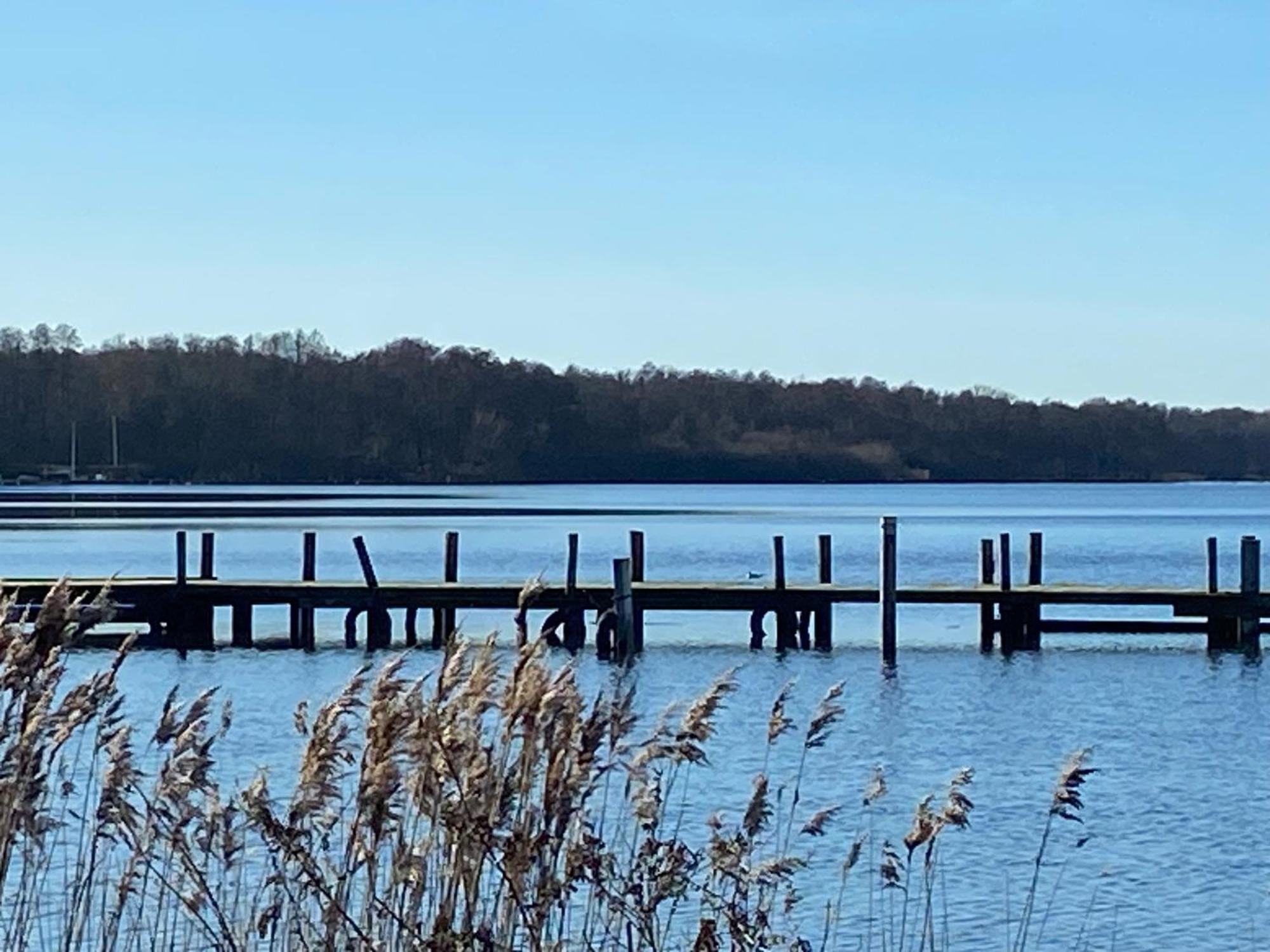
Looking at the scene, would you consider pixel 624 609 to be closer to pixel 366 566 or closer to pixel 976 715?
pixel 366 566

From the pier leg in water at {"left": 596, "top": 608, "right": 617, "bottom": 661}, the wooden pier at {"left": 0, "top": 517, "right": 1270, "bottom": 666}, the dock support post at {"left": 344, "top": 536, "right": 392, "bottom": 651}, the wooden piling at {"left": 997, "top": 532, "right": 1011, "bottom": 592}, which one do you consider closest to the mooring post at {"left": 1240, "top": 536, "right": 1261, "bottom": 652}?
the wooden pier at {"left": 0, "top": 517, "right": 1270, "bottom": 666}

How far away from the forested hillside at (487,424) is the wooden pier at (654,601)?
441 feet

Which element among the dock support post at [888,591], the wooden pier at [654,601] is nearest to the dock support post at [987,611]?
the wooden pier at [654,601]

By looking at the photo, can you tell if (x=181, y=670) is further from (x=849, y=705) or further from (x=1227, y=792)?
(x=1227, y=792)

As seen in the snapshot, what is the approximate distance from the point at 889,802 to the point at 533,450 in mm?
165003

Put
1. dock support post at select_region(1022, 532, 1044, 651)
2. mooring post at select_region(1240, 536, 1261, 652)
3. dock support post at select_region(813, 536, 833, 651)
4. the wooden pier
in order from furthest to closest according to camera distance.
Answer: dock support post at select_region(1022, 532, 1044, 651)
dock support post at select_region(813, 536, 833, 651)
the wooden pier
mooring post at select_region(1240, 536, 1261, 652)

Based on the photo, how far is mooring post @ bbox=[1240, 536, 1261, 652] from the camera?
34219 millimetres

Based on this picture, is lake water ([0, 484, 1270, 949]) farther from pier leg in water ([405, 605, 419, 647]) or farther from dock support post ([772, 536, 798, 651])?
pier leg in water ([405, 605, 419, 647])

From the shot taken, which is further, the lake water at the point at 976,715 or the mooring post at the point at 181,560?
the mooring post at the point at 181,560

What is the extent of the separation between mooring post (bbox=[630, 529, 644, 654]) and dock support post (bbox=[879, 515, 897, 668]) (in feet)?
12.4

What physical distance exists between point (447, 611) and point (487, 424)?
5512 inches

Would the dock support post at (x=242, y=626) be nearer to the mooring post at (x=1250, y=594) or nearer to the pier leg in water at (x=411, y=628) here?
the pier leg in water at (x=411, y=628)

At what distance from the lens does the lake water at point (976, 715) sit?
1666 centimetres

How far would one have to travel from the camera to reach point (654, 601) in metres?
35.7
